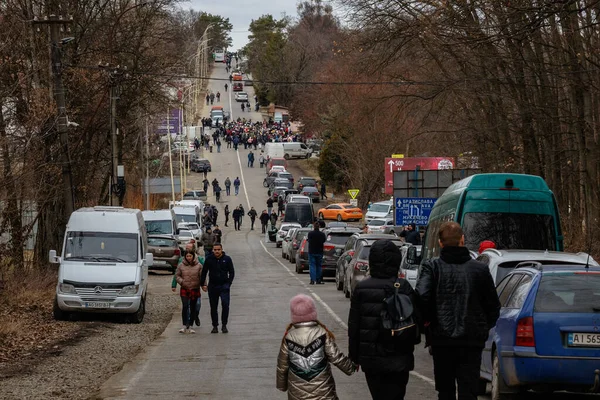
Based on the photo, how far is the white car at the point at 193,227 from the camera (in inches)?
2076

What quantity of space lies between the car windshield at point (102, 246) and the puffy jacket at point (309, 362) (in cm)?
1620

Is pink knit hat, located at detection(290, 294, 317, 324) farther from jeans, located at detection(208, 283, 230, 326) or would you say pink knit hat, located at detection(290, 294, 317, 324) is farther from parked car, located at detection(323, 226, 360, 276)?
parked car, located at detection(323, 226, 360, 276)

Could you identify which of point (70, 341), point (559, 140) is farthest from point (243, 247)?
point (70, 341)

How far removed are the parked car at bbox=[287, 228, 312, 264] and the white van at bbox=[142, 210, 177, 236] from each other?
5.36 metres

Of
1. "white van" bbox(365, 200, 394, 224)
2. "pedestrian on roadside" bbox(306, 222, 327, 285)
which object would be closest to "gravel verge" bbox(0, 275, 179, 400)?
"pedestrian on roadside" bbox(306, 222, 327, 285)

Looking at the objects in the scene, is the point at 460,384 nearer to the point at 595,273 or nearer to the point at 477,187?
the point at 595,273

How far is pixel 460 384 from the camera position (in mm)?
8492

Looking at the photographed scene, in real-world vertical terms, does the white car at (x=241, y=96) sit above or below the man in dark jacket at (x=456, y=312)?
above

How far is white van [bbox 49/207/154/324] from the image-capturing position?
2269 centimetres

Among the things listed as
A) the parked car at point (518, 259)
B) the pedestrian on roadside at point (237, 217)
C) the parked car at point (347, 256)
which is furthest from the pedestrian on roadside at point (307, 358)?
the pedestrian on roadside at point (237, 217)

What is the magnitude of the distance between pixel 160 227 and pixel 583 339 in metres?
33.4

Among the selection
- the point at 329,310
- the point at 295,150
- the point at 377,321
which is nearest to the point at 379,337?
the point at 377,321

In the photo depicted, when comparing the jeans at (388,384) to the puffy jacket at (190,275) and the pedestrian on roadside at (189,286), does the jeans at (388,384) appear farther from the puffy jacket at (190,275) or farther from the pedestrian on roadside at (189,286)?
the puffy jacket at (190,275)

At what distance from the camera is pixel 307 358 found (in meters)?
8.01
